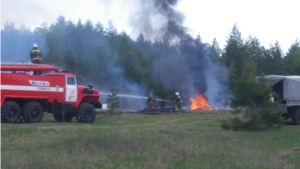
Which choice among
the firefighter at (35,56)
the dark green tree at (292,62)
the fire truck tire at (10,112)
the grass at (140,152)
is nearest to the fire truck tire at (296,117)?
the grass at (140,152)

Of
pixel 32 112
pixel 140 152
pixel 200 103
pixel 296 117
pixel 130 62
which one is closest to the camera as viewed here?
pixel 140 152

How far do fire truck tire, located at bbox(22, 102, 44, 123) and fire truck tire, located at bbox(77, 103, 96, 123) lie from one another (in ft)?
7.52

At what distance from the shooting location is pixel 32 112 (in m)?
23.8

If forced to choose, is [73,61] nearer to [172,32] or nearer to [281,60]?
[172,32]

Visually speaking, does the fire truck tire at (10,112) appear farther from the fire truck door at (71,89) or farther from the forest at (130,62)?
the forest at (130,62)

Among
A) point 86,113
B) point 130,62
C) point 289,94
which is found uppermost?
point 130,62

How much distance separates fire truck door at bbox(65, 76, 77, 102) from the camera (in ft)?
82.7

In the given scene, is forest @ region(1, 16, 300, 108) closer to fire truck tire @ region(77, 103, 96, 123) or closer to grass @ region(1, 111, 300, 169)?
fire truck tire @ region(77, 103, 96, 123)

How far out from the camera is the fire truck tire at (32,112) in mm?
23500

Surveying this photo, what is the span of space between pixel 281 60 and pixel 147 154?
51.9 meters

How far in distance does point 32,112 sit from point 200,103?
19.0 meters

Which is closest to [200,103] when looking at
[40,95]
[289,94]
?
[289,94]

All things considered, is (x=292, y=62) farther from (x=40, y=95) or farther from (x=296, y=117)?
(x=40, y=95)

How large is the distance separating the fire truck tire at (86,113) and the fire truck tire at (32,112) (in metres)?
2.29
